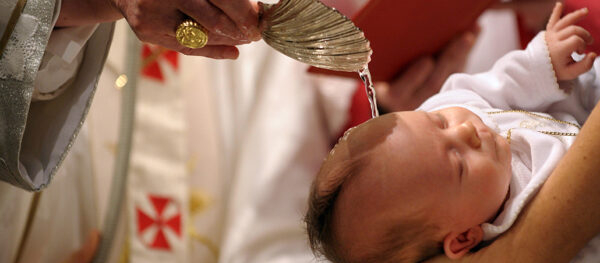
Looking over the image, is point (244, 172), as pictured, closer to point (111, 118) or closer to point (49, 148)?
point (111, 118)

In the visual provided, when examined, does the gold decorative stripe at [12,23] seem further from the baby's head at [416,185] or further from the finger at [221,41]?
the baby's head at [416,185]

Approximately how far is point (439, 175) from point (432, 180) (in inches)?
0.4

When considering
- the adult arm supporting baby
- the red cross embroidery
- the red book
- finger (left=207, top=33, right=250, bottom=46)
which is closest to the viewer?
the adult arm supporting baby

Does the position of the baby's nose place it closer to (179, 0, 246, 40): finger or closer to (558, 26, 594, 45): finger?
(558, 26, 594, 45): finger

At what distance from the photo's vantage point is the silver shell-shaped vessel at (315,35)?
2.46ft

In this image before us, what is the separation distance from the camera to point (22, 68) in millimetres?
875

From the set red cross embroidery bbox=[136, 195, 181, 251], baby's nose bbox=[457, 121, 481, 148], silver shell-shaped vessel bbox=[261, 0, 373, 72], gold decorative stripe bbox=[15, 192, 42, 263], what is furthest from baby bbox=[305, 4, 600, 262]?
red cross embroidery bbox=[136, 195, 181, 251]

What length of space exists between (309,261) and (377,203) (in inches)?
30.6

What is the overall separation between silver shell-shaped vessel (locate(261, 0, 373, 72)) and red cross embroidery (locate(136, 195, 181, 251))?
39.5 inches

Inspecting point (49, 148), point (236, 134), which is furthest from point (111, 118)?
point (49, 148)

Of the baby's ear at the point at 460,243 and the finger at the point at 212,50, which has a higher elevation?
the finger at the point at 212,50

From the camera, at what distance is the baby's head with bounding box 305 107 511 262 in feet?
2.75

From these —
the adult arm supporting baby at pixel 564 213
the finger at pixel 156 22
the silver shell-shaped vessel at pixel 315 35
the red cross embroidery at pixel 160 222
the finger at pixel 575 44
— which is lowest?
the red cross embroidery at pixel 160 222

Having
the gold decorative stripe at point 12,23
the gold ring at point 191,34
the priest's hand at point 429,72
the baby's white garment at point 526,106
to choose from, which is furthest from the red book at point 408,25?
the gold decorative stripe at point 12,23
